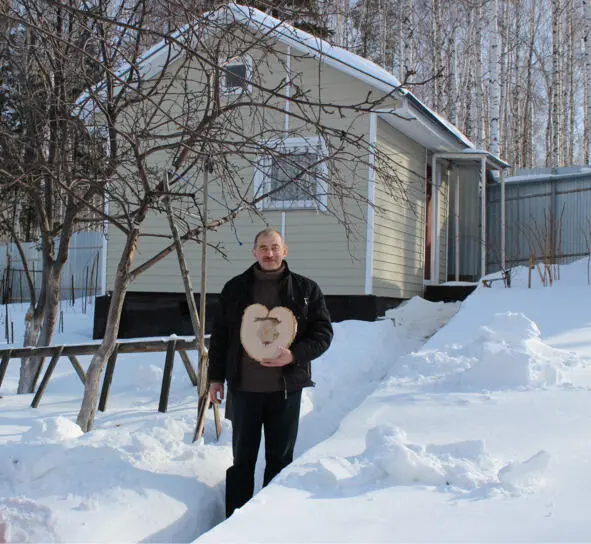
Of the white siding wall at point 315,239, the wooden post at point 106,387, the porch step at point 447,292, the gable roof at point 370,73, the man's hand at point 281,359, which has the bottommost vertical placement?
the wooden post at point 106,387

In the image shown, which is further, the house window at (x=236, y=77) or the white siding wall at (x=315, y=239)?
the white siding wall at (x=315, y=239)

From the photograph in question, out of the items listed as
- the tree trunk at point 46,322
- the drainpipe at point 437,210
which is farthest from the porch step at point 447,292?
the tree trunk at point 46,322

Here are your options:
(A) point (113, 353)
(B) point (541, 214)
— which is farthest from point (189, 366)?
(B) point (541, 214)

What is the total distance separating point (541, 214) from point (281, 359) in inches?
470

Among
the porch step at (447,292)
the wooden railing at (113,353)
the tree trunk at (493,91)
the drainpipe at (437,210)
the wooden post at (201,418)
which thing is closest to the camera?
the wooden post at (201,418)

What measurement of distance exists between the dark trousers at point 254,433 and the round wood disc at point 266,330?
28 centimetres

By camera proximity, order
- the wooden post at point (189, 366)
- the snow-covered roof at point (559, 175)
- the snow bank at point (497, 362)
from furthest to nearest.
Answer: the snow-covered roof at point (559, 175) → the wooden post at point (189, 366) → the snow bank at point (497, 362)

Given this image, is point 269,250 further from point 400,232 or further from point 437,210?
point 437,210

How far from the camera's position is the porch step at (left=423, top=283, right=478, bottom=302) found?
12.7 metres

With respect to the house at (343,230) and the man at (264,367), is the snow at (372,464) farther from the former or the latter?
the house at (343,230)

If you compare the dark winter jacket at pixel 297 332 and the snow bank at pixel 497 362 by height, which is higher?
the dark winter jacket at pixel 297 332

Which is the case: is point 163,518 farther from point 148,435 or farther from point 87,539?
point 148,435

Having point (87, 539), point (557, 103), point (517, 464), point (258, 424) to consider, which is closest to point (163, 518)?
point (87, 539)

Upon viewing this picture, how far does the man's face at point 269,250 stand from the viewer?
3.87 meters
